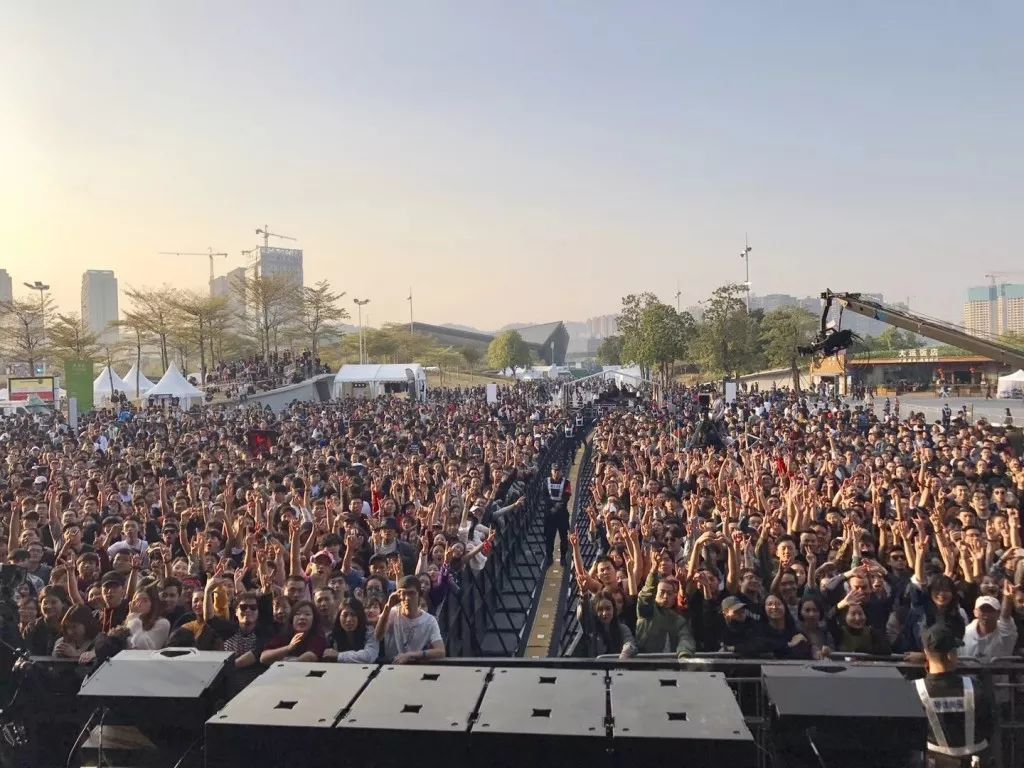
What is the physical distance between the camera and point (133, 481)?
1384 centimetres

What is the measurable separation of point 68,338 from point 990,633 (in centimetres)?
5810

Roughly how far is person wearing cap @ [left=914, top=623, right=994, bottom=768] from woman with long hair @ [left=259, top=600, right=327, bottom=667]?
3103 mm

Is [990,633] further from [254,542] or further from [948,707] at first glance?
[254,542]

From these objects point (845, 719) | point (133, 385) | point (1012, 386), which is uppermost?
point (133, 385)

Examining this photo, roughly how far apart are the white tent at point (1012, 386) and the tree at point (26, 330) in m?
56.3

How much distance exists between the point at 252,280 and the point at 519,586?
196 feet

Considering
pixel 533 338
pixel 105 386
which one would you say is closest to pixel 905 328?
pixel 105 386

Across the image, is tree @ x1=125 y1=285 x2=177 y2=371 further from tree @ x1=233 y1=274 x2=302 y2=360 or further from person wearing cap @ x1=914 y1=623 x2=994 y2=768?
person wearing cap @ x1=914 y1=623 x2=994 y2=768

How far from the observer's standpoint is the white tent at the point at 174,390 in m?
37.6

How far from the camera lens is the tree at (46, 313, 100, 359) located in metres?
54.3

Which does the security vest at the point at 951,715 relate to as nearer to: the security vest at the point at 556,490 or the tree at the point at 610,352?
the security vest at the point at 556,490

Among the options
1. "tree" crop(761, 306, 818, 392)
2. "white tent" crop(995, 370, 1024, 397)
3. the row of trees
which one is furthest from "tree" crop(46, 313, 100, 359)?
"white tent" crop(995, 370, 1024, 397)

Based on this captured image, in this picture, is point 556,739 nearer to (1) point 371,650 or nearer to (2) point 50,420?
(1) point 371,650

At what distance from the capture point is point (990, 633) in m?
5.32
